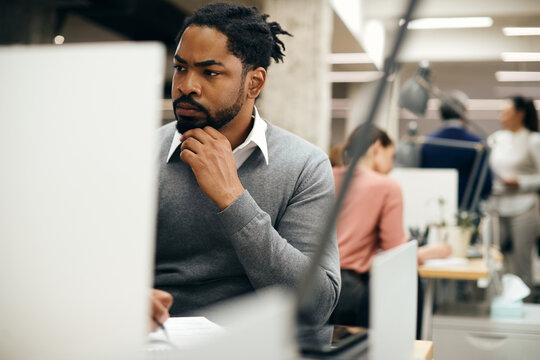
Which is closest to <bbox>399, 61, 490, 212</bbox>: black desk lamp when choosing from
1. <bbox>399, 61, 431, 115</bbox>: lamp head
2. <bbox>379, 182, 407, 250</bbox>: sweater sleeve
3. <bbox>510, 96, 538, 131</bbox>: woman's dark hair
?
<bbox>399, 61, 431, 115</bbox>: lamp head

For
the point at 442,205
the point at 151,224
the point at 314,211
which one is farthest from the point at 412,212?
the point at 151,224

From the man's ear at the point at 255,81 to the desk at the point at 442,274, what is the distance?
4.86ft

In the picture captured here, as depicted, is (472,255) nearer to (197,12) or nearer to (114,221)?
(197,12)

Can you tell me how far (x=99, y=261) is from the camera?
1.49 ft

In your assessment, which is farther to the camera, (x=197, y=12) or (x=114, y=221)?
(x=197, y=12)

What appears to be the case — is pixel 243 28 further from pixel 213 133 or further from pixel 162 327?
pixel 162 327

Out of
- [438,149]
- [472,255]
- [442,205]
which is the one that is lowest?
[472,255]

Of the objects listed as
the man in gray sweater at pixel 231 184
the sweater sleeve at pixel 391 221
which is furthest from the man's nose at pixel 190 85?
the sweater sleeve at pixel 391 221

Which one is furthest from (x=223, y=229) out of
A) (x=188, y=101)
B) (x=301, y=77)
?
(x=301, y=77)

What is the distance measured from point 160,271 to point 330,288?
323 mm

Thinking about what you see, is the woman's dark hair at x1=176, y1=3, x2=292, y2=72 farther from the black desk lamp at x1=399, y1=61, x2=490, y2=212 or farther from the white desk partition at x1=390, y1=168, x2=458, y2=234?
the white desk partition at x1=390, y1=168, x2=458, y2=234

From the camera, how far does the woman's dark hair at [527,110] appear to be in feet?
13.0

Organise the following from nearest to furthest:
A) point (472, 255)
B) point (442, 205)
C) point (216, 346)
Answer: point (216, 346) → point (472, 255) → point (442, 205)

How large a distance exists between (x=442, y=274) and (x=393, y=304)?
2017 mm
